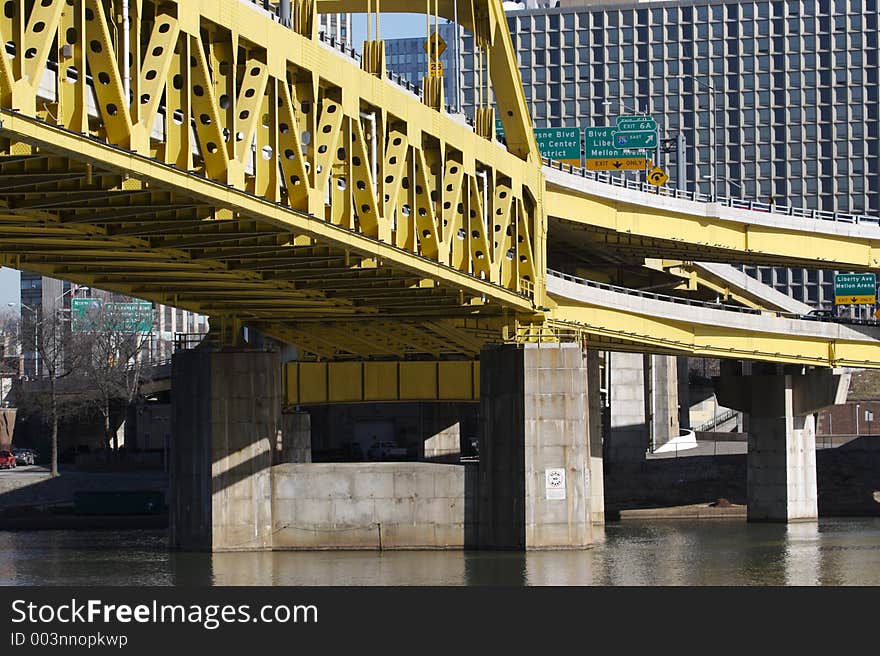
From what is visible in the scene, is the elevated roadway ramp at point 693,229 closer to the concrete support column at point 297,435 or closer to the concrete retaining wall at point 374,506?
the concrete retaining wall at point 374,506

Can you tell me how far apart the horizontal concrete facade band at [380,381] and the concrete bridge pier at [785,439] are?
1683 centimetres

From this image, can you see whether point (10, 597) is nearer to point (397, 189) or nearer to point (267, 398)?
point (397, 189)

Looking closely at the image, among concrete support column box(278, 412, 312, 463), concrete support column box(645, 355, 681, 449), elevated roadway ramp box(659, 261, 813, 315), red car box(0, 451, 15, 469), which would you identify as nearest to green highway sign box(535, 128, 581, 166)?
elevated roadway ramp box(659, 261, 813, 315)

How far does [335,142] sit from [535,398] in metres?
22.3

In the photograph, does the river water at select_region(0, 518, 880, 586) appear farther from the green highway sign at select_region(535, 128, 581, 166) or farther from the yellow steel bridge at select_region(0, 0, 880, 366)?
the green highway sign at select_region(535, 128, 581, 166)

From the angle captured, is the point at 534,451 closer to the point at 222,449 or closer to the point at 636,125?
the point at 222,449

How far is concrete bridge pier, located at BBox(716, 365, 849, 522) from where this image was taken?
8994cm

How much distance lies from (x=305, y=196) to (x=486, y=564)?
2026 centimetres

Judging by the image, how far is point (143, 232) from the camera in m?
45.5

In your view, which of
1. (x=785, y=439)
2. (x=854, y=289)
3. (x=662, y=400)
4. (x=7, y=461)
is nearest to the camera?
(x=785, y=439)

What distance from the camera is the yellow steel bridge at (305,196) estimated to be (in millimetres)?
36969

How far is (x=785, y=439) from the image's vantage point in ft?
296

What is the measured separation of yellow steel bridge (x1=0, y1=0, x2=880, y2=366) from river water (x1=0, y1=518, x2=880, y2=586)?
8.36 m

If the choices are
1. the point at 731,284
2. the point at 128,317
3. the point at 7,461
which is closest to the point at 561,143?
the point at 731,284
